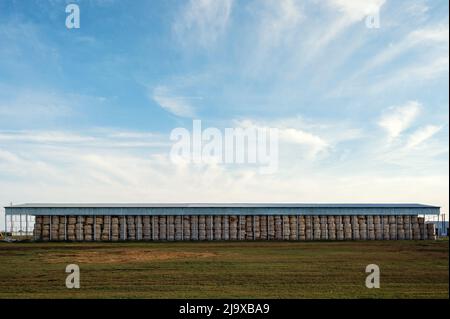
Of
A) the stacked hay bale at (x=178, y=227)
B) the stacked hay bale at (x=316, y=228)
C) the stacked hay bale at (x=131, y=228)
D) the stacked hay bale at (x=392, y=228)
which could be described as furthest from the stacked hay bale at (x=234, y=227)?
the stacked hay bale at (x=392, y=228)

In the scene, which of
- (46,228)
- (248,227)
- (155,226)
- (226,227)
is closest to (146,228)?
(155,226)

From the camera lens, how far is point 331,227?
53.0 m

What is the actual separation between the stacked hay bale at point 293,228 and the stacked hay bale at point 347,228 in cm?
719

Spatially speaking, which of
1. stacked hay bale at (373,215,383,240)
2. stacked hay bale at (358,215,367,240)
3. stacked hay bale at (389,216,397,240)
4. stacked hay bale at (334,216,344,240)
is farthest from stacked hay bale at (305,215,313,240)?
stacked hay bale at (389,216,397,240)

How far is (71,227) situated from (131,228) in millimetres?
7970

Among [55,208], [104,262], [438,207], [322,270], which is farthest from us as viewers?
[438,207]

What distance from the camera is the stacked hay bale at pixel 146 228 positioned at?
50.9m

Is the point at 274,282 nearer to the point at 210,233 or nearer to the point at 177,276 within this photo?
the point at 177,276

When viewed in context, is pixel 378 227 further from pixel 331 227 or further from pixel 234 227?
pixel 234 227

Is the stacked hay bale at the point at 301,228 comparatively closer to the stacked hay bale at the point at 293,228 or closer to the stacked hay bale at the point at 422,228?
the stacked hay bale at the point at 293,228
